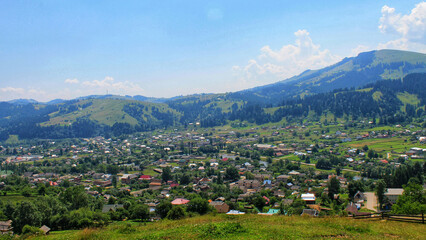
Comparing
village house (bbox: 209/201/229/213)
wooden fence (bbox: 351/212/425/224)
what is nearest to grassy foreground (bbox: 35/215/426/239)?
wooden fence (bbox: 351/212/425/224)

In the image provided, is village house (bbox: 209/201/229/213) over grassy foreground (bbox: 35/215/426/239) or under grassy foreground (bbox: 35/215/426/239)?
under

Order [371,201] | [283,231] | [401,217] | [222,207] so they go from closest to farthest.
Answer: [283,231], [401,217], [222,207], [371,201]

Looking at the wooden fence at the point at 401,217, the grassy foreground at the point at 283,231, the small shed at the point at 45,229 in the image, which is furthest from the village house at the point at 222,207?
the wooden fence at the point at 401,217

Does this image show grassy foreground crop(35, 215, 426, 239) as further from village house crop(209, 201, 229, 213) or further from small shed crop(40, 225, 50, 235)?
village house crop(209, 201, 229, 213)

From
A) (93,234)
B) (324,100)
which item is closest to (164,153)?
(93,234)

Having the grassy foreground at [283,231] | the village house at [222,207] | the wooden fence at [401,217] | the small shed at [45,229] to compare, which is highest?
the grassy foreground at [283,231]

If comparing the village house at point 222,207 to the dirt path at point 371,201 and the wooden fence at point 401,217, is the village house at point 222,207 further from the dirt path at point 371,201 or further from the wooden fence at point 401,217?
the wooden fence at point 401,217

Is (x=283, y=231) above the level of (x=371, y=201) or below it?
above

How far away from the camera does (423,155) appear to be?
2778 inches

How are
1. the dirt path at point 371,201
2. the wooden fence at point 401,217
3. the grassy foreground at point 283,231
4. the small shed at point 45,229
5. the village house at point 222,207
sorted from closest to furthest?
1. the grassy foreground at point 283,231
2. the wooden fence at point 401,217
3. the small shed at point 45,229
4. the village house at point 222,207
5. the dirt path at point 371,201

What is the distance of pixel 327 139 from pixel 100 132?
475 ft

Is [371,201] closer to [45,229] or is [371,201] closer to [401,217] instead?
[401,217]

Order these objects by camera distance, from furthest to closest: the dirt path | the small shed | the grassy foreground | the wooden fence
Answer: the dirt path
the small shed
the wooden fence
the grassy foreground

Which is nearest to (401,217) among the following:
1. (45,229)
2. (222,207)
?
(222,207)
